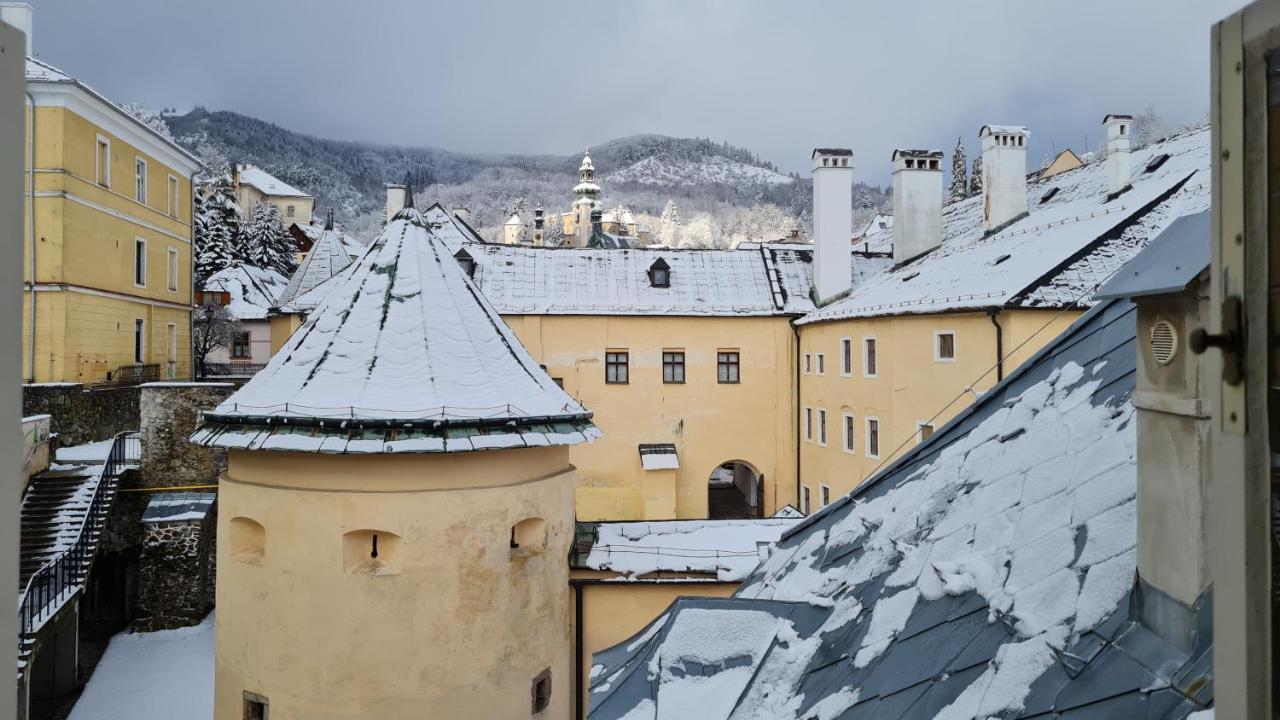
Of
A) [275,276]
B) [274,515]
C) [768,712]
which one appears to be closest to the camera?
[768,712]

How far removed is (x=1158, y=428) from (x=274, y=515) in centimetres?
777

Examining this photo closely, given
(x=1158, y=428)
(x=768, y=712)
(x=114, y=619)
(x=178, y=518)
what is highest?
(x=1158, y=428)

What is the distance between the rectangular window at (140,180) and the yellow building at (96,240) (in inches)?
1.3

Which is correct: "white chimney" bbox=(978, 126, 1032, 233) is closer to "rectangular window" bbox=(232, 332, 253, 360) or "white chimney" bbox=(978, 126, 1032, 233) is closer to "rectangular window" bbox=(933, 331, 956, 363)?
"rectangular window" bbox=(933, 331, 956, 363)

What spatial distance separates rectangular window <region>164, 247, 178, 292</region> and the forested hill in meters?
76.1

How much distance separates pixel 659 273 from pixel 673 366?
3113 millimetres

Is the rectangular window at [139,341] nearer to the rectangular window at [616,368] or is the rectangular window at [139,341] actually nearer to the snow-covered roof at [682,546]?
the rectangular window at [616,368]

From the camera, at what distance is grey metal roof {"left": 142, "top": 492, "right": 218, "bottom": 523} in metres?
18.6

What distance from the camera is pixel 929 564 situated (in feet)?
14.4

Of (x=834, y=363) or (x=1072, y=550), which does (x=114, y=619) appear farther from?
(x=1072, y=550)

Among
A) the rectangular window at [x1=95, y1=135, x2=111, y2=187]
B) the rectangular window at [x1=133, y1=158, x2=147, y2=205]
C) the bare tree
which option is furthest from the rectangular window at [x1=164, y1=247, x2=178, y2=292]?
the rectangular window at [x1=95, y1=135, x2=111, y2=187]

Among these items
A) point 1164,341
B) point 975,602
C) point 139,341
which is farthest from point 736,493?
point 1164,341

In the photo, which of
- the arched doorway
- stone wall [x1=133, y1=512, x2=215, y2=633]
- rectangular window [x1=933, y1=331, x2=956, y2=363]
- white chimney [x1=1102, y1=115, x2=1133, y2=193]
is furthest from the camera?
the arched doorway

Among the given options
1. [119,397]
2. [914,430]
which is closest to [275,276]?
[119,397]
